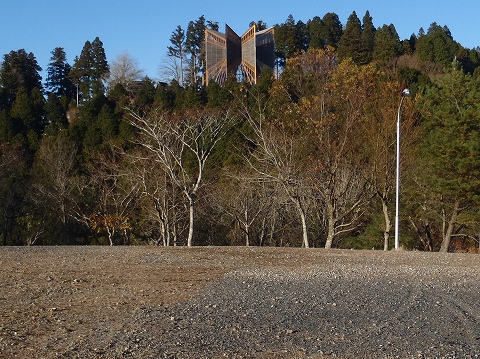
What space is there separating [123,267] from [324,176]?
46.8 ft

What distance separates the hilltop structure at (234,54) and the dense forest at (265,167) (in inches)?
296

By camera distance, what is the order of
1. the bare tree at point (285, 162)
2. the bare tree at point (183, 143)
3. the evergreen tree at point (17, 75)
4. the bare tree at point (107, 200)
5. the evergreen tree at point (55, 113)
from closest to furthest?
the bare tree at point (183, 143)
the bare tree at point (285, 162)
the bare tree at point (107, 200)
the evergreen tree at point (55, 113)
the evergreen tree at point (17, 75)

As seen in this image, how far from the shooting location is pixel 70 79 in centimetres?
6212

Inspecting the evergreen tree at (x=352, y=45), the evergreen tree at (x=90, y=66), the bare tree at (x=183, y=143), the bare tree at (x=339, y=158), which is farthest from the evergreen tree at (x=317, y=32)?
the bare tree at (x=339, y=158)

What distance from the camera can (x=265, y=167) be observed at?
96.6 ft

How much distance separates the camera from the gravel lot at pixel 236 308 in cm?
689

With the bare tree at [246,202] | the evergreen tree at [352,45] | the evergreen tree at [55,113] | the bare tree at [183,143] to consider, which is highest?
→ the evergreen tree at [352,45]

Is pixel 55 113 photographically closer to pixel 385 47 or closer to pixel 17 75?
pixel 17 75

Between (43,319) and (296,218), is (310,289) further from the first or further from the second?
(296,218)

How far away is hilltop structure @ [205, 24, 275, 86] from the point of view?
173 ft

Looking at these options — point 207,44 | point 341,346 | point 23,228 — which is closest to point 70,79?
point 207,44

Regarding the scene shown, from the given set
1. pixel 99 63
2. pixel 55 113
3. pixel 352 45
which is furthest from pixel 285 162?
pixel 99 63

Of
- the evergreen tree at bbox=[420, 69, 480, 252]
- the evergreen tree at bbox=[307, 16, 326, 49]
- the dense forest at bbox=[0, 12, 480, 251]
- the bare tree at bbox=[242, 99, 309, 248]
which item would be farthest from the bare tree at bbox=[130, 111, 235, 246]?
the evergreen tree at bbox=[307, 16, 326, 49]

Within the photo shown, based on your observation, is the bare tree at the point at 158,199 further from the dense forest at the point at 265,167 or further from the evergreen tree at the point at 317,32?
the evergreen tree at the point at 317,32
